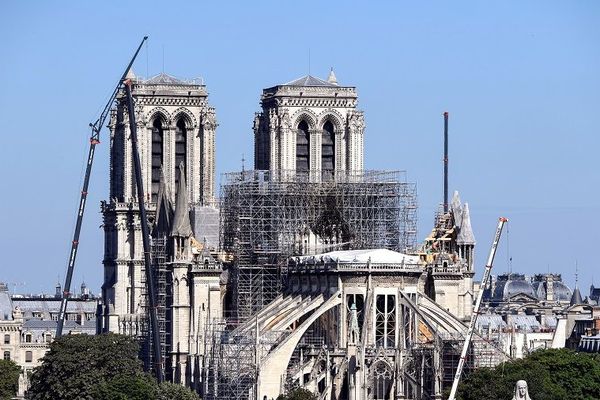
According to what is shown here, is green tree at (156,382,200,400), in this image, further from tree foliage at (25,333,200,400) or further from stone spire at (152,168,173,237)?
stone spire at (152,168,173,237)

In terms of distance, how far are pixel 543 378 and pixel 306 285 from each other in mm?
24581

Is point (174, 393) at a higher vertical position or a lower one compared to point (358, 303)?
lower

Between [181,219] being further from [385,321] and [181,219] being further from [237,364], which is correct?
[385,321]

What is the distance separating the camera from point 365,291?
174000 mm

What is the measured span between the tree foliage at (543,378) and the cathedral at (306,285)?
4838mm

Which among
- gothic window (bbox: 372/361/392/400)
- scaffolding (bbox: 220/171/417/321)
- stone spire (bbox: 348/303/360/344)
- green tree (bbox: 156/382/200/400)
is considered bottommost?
green tree (bbox: 156/382/200/400)

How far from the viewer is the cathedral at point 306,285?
562 feet

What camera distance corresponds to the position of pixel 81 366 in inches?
7200

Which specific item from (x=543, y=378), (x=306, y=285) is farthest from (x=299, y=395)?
(x=306, y=285)

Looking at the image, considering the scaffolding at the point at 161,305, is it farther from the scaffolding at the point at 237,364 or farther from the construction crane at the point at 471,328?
the construction crane at the point at 471,328

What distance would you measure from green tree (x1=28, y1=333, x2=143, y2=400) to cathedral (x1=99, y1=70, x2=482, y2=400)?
11.9 feet

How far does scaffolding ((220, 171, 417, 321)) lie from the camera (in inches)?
7436

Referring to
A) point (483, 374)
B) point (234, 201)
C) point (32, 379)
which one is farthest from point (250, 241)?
point (483, 374)

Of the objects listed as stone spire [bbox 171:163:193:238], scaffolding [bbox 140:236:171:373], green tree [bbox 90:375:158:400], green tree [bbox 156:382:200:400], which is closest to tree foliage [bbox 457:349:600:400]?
green tree [bbox 156:382:200:400]
